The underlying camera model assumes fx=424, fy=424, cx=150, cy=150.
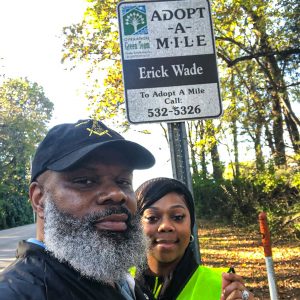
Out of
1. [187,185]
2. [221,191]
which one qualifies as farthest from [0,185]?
[187,185]

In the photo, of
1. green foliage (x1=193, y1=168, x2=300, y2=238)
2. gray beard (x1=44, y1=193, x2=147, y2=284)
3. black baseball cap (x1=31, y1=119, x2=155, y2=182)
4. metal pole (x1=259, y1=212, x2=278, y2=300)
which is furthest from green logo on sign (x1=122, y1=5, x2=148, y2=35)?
green foliage (x1=193, y1=168, x2=300, y2=238)

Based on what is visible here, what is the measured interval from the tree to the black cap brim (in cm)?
3116

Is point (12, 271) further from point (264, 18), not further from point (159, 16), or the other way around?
point (264, 18)

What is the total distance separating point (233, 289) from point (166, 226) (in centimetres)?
69

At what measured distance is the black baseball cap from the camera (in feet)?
A: 4.87

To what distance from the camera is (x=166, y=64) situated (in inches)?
91.6

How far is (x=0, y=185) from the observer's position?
123 feet

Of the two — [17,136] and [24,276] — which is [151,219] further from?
[17,136]

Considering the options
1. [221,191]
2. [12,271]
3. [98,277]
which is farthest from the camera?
[221,191]

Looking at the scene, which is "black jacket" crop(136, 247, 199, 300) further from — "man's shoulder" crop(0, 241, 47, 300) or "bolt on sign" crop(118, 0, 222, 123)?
"man's shoulder" crop(0, 241, 47, 300)

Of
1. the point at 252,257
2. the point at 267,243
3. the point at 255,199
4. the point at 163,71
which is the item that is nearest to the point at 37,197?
the point at 163,71

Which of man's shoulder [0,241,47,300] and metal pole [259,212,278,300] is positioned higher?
man's shoulder [0,241,47,300]

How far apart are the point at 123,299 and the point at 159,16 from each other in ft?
5.02

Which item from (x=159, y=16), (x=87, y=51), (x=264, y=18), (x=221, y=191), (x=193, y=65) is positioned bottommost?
(x=221, y=191)
